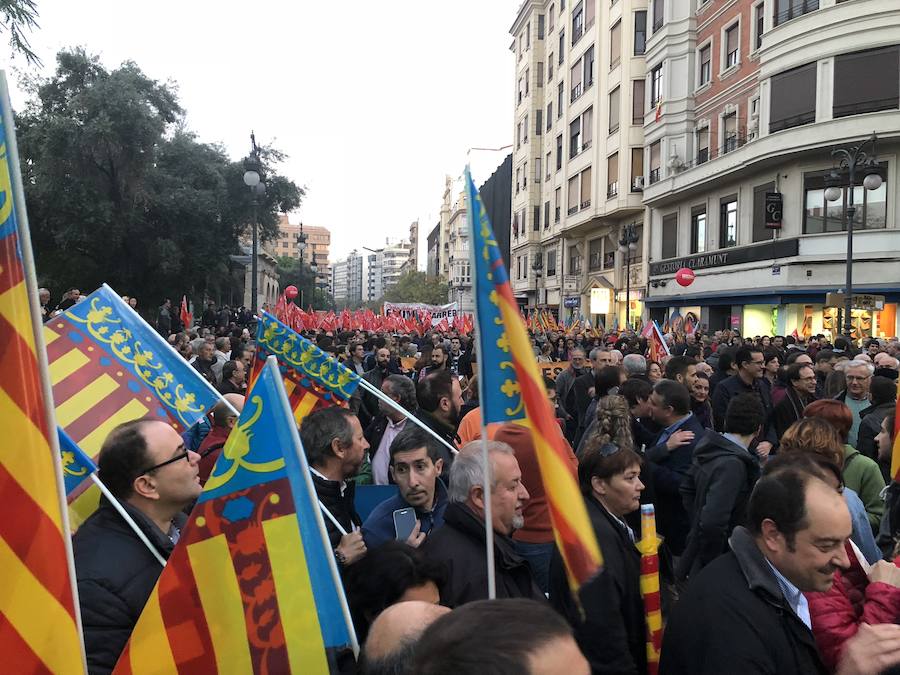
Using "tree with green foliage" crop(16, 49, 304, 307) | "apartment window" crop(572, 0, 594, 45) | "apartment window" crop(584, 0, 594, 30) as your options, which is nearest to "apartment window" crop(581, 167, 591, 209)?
"apartment window" crop(584, 0, 594, 30)

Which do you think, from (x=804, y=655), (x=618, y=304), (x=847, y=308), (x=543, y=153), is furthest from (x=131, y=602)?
(x=543, y=153)

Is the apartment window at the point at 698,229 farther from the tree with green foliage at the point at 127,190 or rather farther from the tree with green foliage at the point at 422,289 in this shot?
the tree with green foliage at the point at 422,289

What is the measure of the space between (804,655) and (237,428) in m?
1.82

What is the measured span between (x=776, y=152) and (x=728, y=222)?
15.1 ft

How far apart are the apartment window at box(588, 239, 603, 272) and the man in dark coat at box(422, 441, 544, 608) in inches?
1573

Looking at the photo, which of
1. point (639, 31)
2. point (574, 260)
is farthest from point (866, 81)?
point (574, 260)

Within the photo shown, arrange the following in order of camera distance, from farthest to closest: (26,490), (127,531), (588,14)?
(588,14)
(127,531)
(26,490)

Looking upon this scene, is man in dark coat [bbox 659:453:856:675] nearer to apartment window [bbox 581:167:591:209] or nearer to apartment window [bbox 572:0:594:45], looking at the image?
apartment window [bbox 581:167:591:209]

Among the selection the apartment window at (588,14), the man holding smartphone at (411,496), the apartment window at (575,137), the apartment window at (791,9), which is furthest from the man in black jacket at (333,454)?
the apartment window at (588,14)

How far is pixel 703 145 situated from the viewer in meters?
31.1

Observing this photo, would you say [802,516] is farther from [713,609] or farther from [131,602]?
[131,602]

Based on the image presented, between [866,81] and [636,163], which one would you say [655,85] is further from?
[866,81]

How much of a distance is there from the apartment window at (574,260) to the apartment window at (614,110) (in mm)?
9282

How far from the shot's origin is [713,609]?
214 cm
